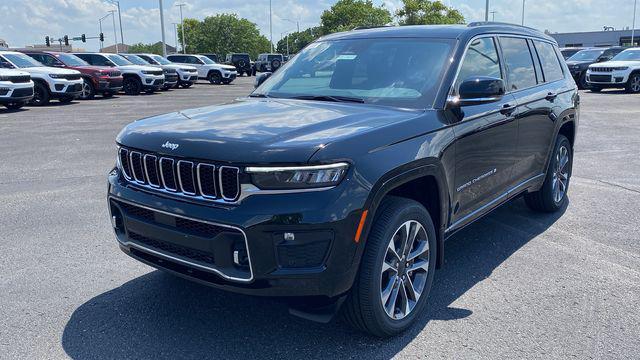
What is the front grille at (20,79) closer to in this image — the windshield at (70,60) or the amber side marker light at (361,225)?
the windshield at (70,60)

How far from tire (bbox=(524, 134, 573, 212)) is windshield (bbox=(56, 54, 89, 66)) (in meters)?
20.7

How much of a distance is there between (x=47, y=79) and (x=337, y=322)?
1848 cm

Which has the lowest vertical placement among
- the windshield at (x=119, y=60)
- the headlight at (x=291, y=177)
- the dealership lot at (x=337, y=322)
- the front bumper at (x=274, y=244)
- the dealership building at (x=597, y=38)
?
the dealership lot at (x=337, y=322)

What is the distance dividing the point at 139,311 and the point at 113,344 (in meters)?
0.45

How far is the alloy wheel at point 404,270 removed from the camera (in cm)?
340

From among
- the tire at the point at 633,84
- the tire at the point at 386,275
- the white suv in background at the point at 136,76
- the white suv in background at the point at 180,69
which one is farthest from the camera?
the white suv in background at the point at 180,69

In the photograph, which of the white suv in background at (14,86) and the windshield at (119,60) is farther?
the windshield at (119,60)

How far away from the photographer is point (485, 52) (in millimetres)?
4609

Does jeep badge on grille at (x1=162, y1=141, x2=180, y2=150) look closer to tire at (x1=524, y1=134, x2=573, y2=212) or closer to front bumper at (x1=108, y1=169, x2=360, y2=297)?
front bumper at (x1=108, y1=169, x2=360, y2=297)

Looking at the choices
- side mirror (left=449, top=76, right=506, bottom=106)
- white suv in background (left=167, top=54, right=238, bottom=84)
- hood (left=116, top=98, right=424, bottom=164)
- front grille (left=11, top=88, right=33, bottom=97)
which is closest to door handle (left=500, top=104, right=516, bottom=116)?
side mirror (left=449, top=76, right=506, bottom=106)

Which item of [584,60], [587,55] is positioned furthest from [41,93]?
[587,55]

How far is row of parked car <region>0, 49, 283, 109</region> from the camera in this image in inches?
672

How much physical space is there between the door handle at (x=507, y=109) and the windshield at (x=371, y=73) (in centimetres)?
71

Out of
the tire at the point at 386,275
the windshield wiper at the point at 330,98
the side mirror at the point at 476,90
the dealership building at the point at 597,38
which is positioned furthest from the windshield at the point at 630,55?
the dealership building at the point at 597,38
